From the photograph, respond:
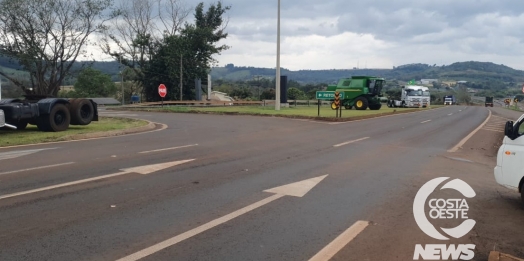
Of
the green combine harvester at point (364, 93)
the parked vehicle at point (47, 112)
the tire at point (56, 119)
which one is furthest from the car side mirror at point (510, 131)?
the green combine harvester at point (364, 93)

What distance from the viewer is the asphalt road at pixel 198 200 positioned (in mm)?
5012

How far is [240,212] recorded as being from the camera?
21.0 ft

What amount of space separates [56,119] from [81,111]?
1405 millimetres

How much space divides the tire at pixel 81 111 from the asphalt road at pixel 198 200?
4.66 metres

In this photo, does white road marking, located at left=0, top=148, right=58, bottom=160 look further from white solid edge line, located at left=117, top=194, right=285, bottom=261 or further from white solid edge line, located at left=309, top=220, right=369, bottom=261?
white solid edge line, located at left=309, top=220, right=369, bottom=261

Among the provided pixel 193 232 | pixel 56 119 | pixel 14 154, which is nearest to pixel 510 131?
pixel 193 232

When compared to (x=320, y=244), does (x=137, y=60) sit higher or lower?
higher

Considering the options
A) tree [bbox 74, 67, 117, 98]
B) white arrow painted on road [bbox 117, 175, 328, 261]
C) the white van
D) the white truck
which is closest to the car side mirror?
the white van

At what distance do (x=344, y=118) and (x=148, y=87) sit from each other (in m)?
37.7

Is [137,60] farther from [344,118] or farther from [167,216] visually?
[167,216]

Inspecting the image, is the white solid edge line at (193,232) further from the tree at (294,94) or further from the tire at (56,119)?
the tree at (294,94)

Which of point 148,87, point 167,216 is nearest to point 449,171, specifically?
point 167,216

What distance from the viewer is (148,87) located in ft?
190

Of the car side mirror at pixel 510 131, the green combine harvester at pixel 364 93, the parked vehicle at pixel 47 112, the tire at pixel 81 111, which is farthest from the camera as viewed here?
the green combine harvester at pixel 364 93
